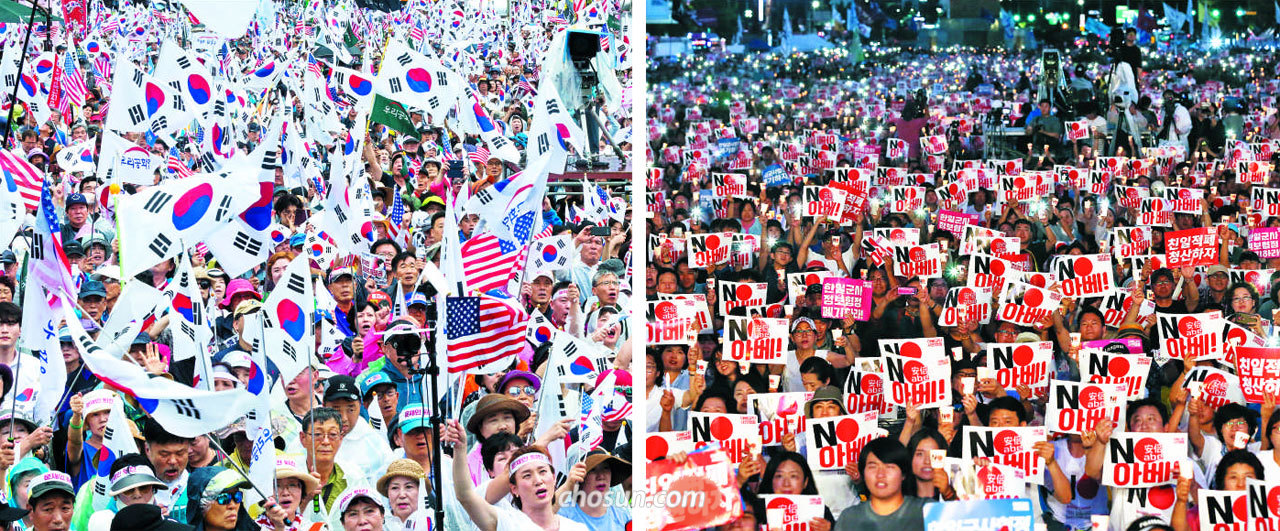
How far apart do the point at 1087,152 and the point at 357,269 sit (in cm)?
719

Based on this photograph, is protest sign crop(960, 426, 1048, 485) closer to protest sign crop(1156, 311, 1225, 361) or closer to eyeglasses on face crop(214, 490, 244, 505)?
protest sign crop(1156, 311, 1225, 361)

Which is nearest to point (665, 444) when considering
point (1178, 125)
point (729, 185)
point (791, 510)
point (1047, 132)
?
point (791, 510)

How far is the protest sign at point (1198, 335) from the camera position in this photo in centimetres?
661

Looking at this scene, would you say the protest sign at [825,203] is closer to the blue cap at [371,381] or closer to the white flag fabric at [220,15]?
the white flag fabric at [220,15]

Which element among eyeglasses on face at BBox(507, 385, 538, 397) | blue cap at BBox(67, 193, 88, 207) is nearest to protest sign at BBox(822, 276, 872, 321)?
eyeglasses on face at BBox(507, 385, 538, 397)

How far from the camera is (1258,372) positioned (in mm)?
6160

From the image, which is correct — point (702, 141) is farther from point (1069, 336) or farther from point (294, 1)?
point (294, 1)

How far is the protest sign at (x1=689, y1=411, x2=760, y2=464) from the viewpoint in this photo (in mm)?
5816

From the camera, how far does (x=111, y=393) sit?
206 inches

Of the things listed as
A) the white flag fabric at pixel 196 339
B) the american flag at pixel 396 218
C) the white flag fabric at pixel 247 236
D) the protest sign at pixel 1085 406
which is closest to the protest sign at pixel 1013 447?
the protest sign at pixel 1085 406

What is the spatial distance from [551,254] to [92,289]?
2.37 metres

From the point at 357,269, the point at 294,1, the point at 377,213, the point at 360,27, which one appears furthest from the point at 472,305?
the point at 294,1

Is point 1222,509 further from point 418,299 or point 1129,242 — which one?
point 418,299

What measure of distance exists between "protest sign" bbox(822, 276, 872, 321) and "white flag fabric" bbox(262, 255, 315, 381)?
285 centimetres
